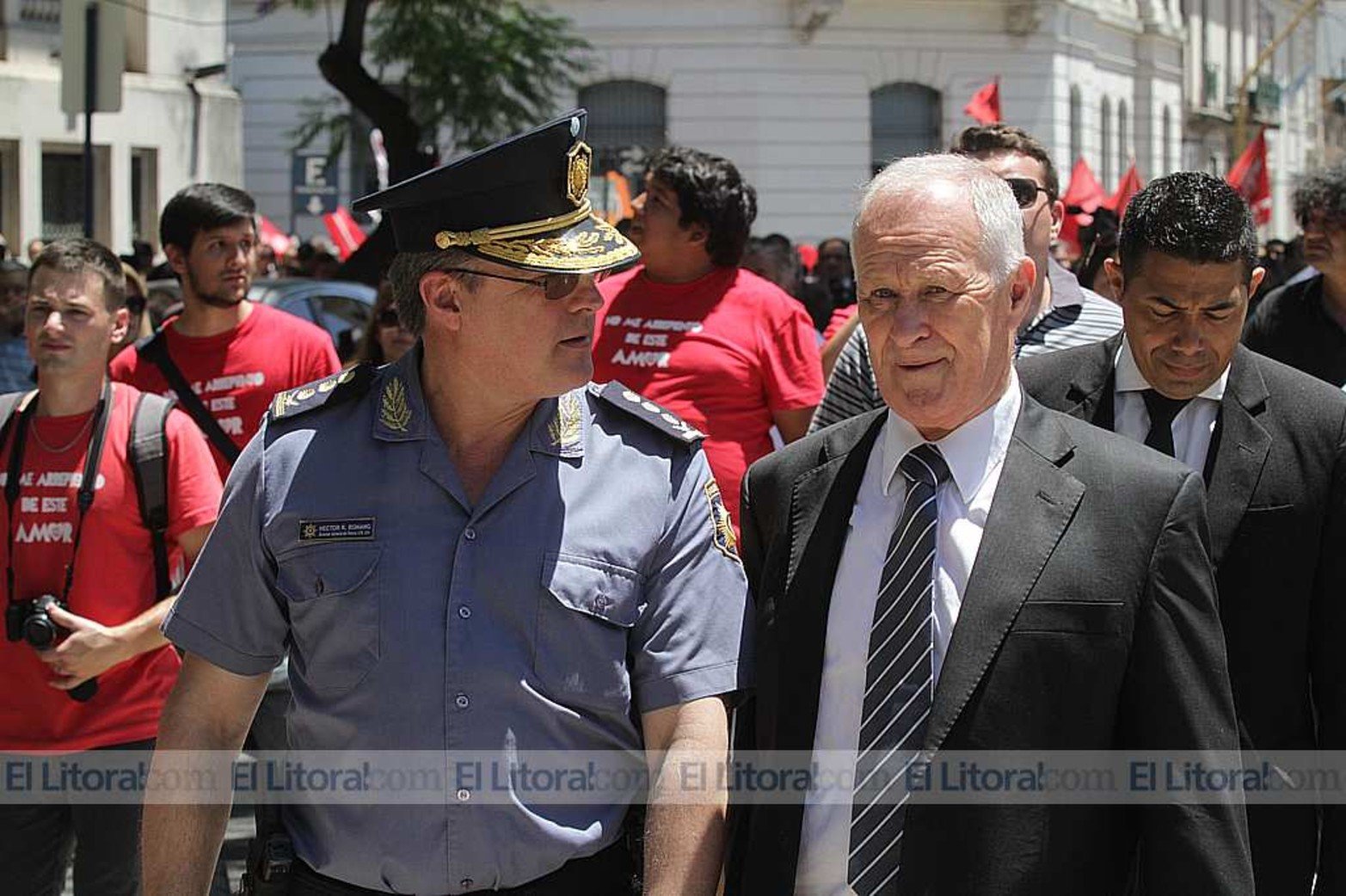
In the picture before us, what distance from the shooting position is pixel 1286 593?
3.66 m

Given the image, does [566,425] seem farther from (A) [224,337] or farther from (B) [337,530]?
(A) [224,337]

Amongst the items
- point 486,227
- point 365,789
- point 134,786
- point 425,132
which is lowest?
point 134,786

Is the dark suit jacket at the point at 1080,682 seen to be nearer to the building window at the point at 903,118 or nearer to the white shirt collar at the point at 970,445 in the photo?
the white shirt collar at the point at 970,445

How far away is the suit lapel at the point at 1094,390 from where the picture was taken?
3953 millimetres

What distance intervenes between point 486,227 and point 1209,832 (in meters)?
1.51

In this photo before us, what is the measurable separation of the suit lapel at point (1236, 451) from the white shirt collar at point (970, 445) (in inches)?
29.6

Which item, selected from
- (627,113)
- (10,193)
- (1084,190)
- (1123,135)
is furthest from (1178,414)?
(1123,135)

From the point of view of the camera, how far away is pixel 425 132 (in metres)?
28.5

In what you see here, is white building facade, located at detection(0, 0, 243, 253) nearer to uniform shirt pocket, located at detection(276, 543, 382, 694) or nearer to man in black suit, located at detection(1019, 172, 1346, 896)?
man in black suit, located at detection(1019, 172, 1346, 896)

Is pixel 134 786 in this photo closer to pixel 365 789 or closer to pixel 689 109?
pixel 365 789

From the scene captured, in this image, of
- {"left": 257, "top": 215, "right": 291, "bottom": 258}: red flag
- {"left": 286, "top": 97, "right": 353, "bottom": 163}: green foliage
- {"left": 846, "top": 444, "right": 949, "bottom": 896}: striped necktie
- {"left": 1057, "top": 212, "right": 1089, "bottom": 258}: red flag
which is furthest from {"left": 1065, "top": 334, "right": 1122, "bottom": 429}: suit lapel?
{"left": 286, "top": 97, "right": 353, "bottom": 163}: green foliage

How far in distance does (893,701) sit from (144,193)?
2283cm

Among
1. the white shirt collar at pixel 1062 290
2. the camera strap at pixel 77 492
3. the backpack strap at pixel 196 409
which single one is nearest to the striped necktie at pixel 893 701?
the white shirt collar at pixel 1062 290

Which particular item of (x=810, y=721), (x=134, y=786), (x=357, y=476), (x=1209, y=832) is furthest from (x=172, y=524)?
(x=1209, y=832)
